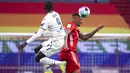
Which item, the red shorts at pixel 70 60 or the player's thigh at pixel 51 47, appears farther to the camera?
the red shorts at pixel 70 60

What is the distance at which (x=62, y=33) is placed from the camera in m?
10.9

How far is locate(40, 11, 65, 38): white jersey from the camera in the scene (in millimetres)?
10648

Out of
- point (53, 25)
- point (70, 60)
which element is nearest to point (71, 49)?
point (70, 60)

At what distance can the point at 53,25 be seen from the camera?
10.8 meters

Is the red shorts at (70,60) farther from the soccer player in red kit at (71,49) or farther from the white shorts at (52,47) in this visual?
the white shorts at (52,47)

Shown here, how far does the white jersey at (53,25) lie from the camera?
10.6m

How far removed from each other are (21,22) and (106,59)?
8313 millimetres

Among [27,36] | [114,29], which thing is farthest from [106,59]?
[114,29]

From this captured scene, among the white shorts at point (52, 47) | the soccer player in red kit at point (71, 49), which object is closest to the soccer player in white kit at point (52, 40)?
the white shorts at point (52, 47)

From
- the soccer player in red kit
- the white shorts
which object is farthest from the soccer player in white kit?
the soccer player in red kit

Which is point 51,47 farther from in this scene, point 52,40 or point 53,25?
point 53,25

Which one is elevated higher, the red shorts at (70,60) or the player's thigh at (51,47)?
the player's thigh at (51,47)

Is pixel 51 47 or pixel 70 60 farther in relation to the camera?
pixel 70 60

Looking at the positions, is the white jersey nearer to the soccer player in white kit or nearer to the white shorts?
the soccer player in white kit
